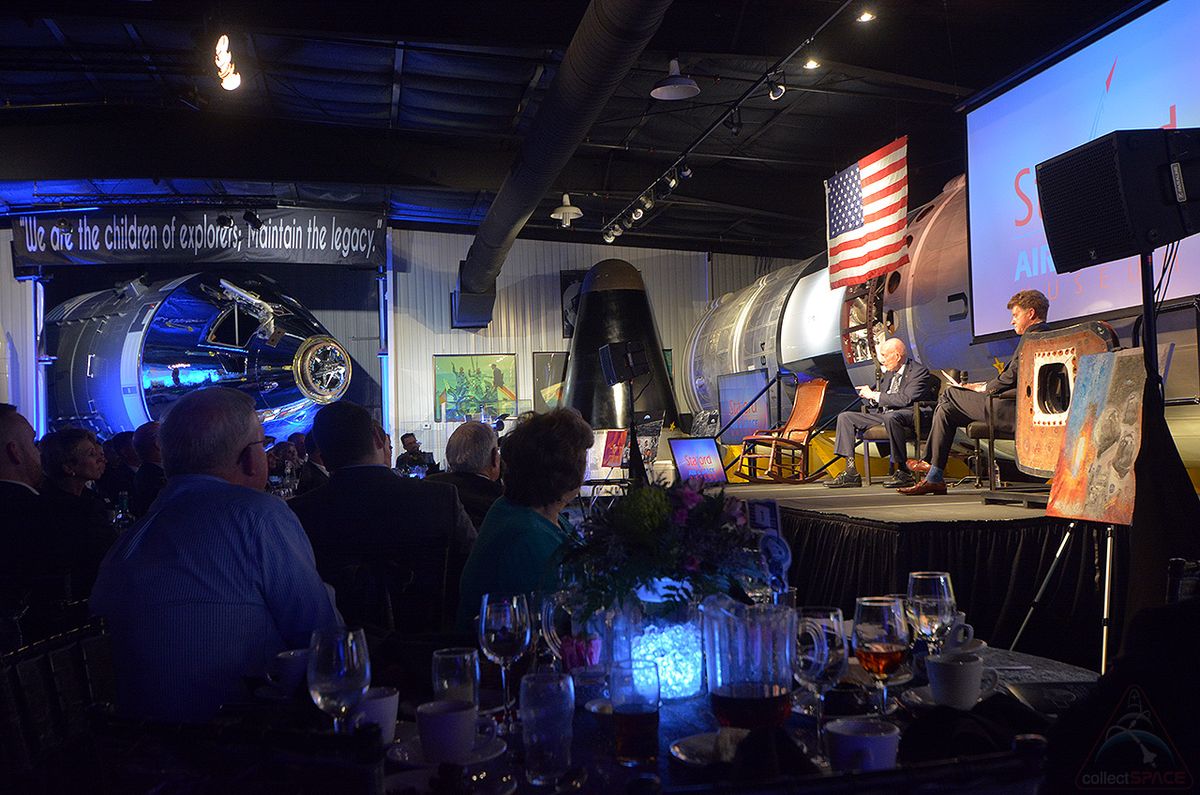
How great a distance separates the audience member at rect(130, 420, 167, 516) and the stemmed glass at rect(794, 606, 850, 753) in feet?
16.3

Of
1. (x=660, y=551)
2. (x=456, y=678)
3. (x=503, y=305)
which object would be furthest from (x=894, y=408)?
(x=503, y=305)

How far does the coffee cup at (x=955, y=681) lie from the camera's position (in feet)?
4.68

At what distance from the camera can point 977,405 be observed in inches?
230

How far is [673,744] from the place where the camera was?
49.4 inches

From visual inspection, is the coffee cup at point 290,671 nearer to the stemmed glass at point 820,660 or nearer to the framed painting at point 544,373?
the stemmed glass at point 820,660

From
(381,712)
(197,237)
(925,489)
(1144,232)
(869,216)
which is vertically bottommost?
(925,489)

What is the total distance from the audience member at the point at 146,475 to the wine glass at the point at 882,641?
16.1 feet

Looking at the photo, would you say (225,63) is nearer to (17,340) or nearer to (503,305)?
(17,340)

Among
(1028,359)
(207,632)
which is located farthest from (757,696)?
(1028,359)

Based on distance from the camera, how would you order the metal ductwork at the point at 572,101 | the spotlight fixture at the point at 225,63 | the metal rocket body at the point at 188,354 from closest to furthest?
the metal ductwork at the point at 572,101, the spotlight fixture at the point at 225,63, the metal rocket body at the point at 188,354

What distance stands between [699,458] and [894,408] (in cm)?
151

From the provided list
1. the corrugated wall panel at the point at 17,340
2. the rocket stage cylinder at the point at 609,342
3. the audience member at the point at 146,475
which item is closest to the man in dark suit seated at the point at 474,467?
the audience member at the point at 146,475

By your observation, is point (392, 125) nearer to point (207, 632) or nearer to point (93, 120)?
point (93, 120)

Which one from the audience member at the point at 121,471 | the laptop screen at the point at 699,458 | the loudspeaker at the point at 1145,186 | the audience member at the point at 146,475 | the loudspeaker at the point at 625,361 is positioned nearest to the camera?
the loudspeaker at the point at 1145,186
